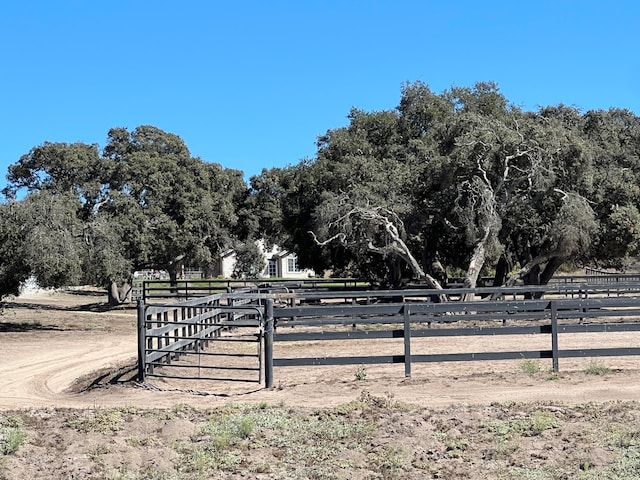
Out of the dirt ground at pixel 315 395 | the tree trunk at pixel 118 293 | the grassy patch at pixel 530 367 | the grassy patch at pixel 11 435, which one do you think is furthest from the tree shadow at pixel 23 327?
the grassy patch at pixel 530 367

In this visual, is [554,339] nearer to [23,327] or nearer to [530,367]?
[530,367]

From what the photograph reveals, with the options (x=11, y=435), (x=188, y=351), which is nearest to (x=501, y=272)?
(x=188, y=351)

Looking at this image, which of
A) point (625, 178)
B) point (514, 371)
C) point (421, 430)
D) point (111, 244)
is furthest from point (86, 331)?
Answer: point (625, 178)

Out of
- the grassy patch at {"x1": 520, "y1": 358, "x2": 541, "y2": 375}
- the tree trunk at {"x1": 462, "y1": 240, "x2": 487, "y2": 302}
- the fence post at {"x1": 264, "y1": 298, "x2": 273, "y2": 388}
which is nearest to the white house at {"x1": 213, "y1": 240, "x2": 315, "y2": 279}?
the tree trunk at {"x1": 462, "y1": 240, "x2": 487, "y2": 302}

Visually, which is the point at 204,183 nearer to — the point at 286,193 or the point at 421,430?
the point at 286,193

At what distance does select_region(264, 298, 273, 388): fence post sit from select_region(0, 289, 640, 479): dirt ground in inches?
7.2

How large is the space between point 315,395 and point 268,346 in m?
1.18

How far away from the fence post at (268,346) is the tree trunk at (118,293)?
985 inches

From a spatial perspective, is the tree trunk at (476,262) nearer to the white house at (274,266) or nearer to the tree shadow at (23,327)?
the tree shadow at (23,327)

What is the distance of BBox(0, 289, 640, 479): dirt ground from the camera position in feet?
21.4

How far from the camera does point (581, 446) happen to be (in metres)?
6.72

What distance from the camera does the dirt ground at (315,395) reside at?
21.4 feet

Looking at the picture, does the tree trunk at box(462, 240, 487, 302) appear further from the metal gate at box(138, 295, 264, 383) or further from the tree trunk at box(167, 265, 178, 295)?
the metal gate at box(138, 295, 264, 383)

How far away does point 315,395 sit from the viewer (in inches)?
373
